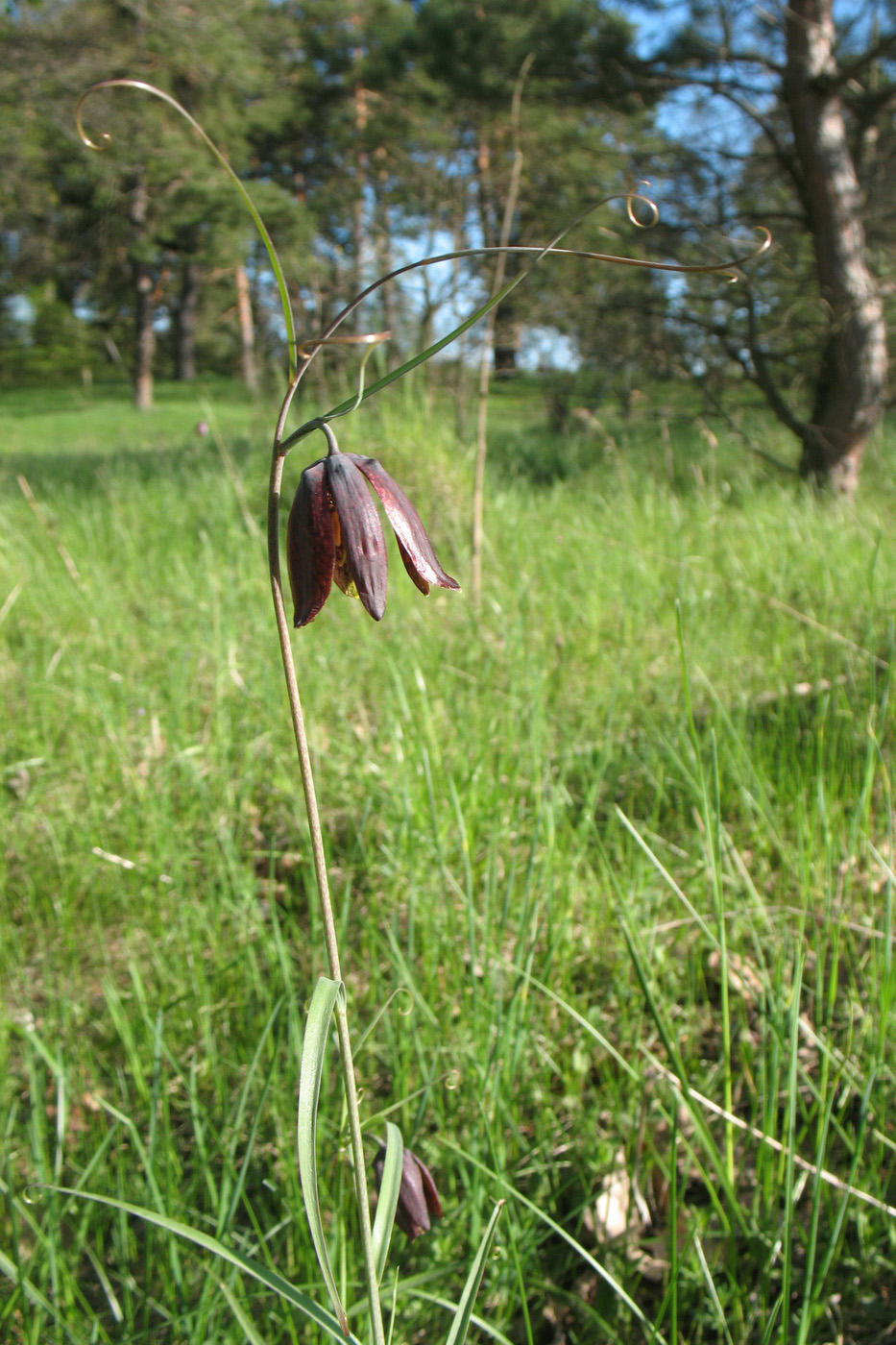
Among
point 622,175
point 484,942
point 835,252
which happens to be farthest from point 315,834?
point 622,175

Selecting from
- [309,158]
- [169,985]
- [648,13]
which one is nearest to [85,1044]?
[169,985]

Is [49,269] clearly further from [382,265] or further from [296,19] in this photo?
[382,265]

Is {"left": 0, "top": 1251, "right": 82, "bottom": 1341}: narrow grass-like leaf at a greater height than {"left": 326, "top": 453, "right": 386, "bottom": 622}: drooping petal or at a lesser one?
lesser

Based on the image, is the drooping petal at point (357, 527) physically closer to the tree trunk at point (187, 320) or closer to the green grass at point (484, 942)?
the green grass at point (484, 942)

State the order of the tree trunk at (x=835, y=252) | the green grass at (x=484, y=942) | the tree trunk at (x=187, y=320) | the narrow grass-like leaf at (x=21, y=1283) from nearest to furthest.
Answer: the narrow grass-like leaf at (x=21, y=1283), the green grass at (x=484, y=942), the tree trunk at (x=835, y=252), the tree trunk at (x=187, y=320)

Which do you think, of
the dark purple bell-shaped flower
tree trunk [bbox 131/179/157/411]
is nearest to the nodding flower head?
the dark purple bell-shaped flower

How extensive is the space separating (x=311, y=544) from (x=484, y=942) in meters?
0.65

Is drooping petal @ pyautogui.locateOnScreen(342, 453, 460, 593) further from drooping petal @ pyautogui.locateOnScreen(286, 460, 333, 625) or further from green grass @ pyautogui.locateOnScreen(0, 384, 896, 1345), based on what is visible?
green grass @ pyautogui.locateOnScreen(0, 384, 896, 1345)

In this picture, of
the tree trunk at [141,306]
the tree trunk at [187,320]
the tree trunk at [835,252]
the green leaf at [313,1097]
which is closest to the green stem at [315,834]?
the green leaf at [313,1097]

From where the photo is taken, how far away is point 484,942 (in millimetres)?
1037

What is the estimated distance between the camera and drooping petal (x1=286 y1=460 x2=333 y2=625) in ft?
1.66

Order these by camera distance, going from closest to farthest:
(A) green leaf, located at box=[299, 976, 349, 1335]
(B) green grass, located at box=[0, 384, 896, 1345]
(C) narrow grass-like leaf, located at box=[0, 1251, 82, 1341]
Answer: (A) green leaf, located at box=[299, 976, 349, 1335] < (C) narrow grass-like leaf, located at box=[0, 1251, 82, 1341] < (B) green grass, located at box=[0, 384, 896, 1345]

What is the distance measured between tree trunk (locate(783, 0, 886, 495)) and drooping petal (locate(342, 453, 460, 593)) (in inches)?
163

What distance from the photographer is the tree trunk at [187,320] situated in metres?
22.4
